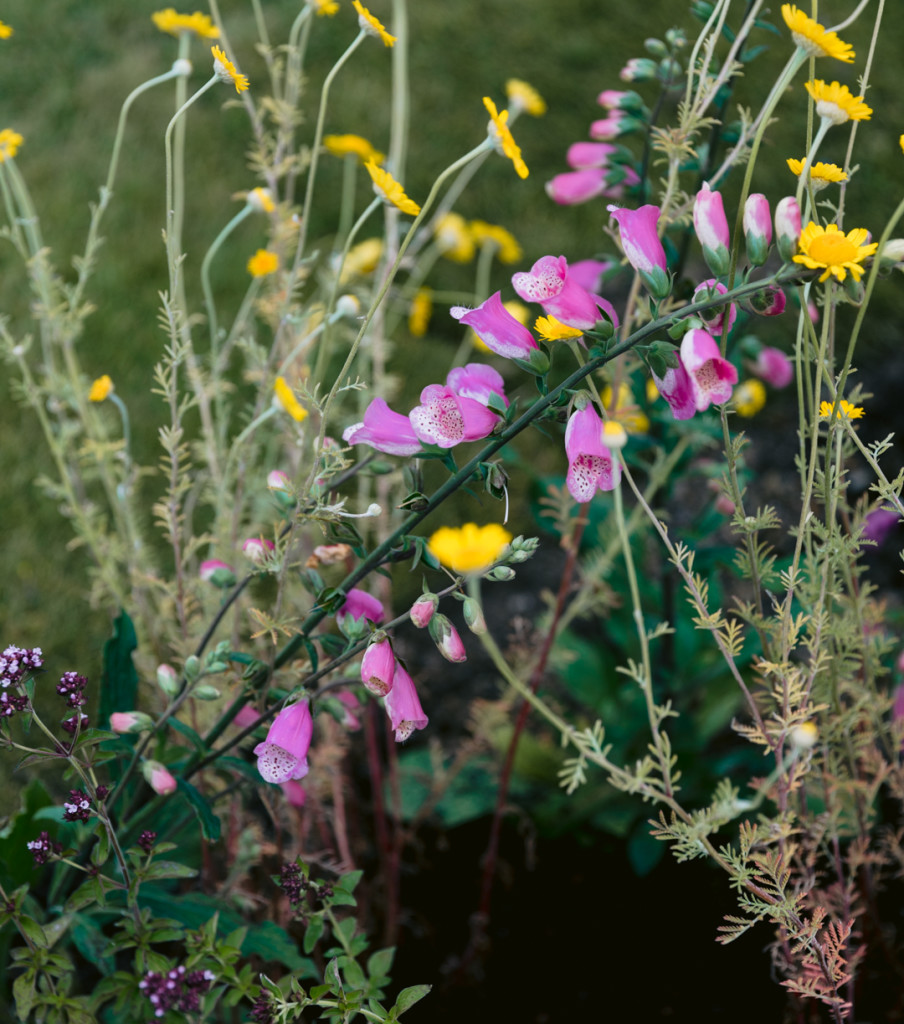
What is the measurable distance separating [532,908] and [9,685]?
107 cm

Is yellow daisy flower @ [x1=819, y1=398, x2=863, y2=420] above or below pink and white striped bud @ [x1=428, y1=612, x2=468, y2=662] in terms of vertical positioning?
above

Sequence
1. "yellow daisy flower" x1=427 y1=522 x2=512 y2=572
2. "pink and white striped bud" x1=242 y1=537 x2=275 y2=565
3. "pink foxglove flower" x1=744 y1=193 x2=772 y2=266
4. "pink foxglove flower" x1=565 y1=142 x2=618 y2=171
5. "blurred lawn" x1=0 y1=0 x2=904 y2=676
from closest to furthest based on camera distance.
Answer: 1. "yellow daisy flower" x1=427 y1=522 x2=512 y2=572
2. "pink foxglove flower" x1=744 y1=193 x2=772 y2=266
3. "pink and white striped bud" x1=242 y1=537 x2=275 y2=565
4. "pink foxglove flower" x1=565 y1=142 x2=618 y2=171
5. "blurred lawn" x1=0 y1=0 x2=904 y2=676

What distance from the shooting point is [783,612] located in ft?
3.22

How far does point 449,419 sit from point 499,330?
0.31 feet

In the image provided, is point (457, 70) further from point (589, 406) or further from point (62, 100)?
point (589, 406)

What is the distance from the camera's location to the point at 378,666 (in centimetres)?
89

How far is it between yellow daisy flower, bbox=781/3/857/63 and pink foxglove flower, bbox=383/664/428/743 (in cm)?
69

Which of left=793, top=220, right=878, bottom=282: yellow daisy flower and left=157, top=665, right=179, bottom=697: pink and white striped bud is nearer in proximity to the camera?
left=793, top=220, right=878, bottom=282: yellow daisy flower

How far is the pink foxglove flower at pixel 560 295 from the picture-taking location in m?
0.85

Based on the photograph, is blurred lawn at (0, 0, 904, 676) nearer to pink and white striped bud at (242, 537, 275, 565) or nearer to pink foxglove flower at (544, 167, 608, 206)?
pink foxglove flower at (544, 167, 608, 206)

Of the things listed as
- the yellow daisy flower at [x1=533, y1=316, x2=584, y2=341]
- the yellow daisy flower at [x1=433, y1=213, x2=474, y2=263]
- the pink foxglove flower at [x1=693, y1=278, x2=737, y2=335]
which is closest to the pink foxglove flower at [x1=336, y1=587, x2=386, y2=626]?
the yellow daisy flower at [x1=533, y1=316, x2=584, y2=341]

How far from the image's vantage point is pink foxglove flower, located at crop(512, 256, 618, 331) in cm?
85

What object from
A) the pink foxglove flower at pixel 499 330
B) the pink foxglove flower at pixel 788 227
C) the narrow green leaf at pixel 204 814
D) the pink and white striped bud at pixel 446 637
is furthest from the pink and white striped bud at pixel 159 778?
the pink foxglove flower at pixel 788 227

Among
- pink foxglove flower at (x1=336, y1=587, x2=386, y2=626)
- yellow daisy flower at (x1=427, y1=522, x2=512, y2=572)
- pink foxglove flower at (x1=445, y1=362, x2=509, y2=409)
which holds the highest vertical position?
pink foxglove flower at (x1=445, y1=362, x2=509, y2=409)
